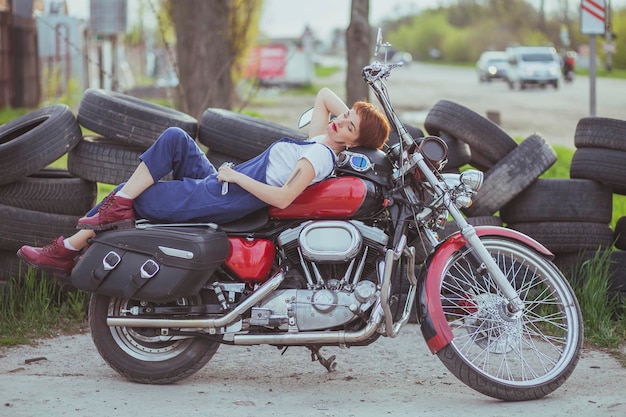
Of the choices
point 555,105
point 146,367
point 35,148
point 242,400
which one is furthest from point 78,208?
point 555,105

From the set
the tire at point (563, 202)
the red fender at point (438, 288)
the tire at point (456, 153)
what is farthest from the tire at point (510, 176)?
the red fender at point (438, 288)

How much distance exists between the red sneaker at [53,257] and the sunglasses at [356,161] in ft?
4.73

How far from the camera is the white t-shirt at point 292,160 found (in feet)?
16.9

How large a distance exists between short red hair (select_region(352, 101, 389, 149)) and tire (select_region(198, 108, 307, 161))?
1422mm

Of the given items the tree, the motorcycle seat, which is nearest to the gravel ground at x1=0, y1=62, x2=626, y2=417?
the motorcycle seat

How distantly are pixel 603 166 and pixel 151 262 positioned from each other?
309cm

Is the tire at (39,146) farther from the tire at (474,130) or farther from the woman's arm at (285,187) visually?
the tire at (474,130)

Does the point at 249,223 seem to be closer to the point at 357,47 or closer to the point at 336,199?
the point at 336,199

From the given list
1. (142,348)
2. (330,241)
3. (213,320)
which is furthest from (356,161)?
(142,348)

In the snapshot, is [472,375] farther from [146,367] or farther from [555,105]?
[555,105]

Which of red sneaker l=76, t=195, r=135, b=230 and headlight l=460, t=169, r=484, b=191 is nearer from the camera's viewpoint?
headlight l=460, t=169, r=484, b=191

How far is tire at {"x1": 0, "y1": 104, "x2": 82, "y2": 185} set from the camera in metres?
6.57

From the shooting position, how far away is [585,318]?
6.46 metres

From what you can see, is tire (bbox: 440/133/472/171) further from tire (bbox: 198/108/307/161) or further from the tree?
the tree
